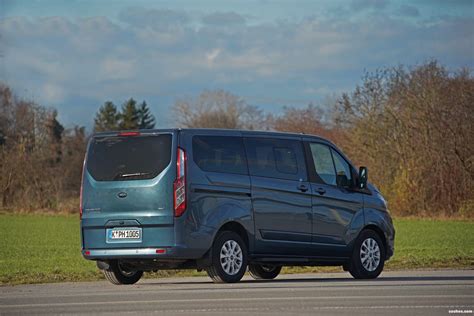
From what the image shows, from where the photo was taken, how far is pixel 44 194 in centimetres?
5591

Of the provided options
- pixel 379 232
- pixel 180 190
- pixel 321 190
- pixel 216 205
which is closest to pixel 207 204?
pixel 216 205

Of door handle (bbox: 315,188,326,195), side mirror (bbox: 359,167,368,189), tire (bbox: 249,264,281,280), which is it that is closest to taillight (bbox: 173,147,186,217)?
door handle (bbox: 315,188,326,195)

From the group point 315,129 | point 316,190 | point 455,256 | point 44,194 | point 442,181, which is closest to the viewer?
point 316,190

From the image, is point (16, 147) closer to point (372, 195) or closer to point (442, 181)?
point (442, 181)

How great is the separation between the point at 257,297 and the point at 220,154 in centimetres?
334

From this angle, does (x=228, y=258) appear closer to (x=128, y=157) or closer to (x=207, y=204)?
(x=207, y=204)

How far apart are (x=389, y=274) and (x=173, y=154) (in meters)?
5.13

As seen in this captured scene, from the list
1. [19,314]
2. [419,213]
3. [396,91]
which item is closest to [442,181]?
[419,213]

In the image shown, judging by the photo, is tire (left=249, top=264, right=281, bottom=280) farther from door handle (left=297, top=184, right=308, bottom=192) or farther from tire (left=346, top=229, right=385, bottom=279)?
door handle (left=297, top=184, right=308, bottom=192)

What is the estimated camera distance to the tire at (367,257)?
56.4 ft

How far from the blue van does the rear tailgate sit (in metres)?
0.01

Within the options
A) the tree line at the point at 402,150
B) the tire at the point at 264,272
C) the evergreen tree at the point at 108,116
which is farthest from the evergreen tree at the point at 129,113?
the tire at the point at 264,272

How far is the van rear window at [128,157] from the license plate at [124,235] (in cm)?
71

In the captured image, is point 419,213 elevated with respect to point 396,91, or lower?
lower
